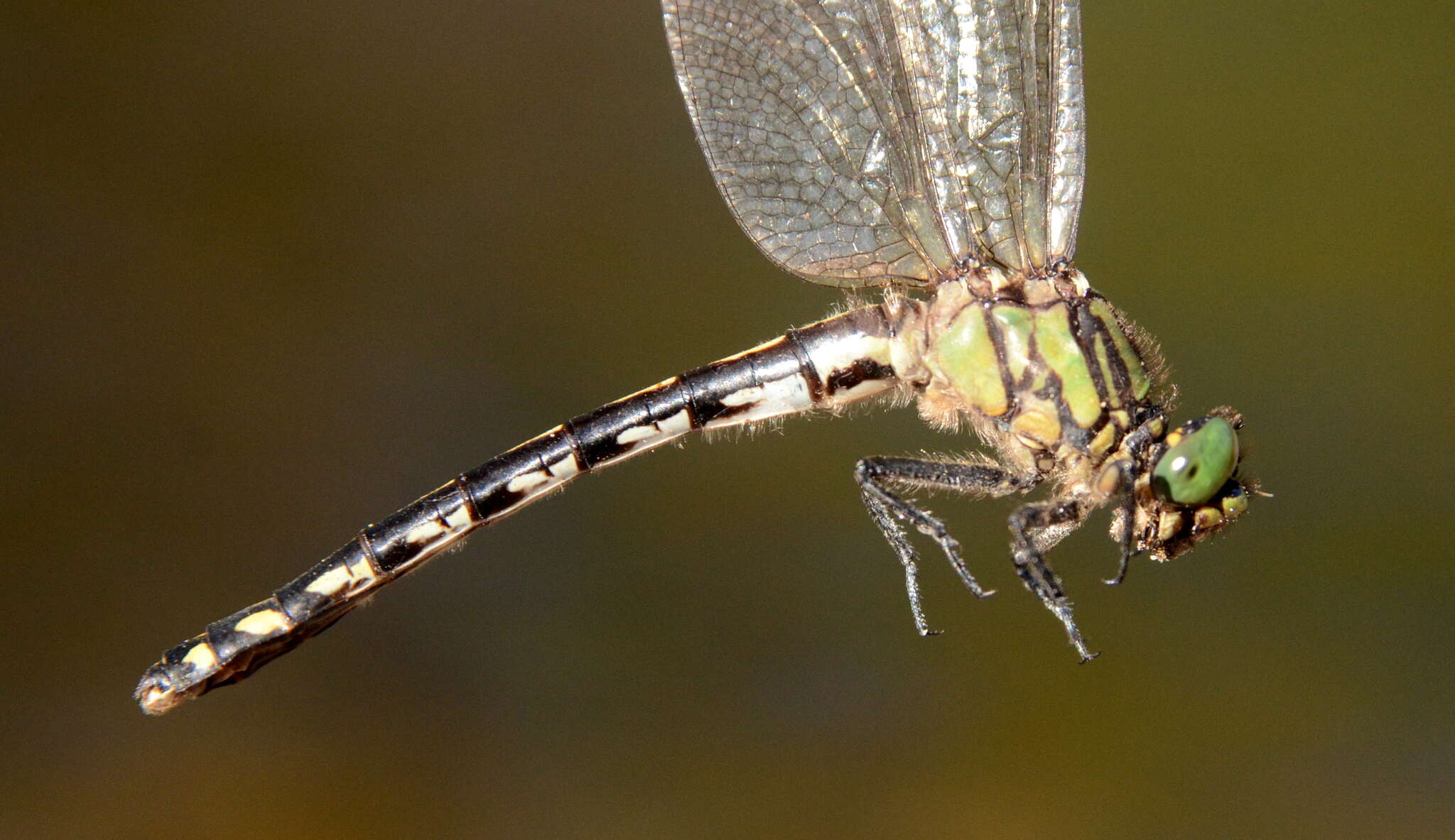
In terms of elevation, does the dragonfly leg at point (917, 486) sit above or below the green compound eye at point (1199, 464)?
above

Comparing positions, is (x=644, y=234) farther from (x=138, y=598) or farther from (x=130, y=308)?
(x=138, y=598)

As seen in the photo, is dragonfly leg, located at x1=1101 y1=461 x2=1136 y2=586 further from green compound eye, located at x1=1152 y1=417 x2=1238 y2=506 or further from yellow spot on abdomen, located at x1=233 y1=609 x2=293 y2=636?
yellow spot on abdomen, located at x1=233 y1=609 x2=293 y2=636

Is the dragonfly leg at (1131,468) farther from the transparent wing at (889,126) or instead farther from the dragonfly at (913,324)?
the transparent wing at (889,126)

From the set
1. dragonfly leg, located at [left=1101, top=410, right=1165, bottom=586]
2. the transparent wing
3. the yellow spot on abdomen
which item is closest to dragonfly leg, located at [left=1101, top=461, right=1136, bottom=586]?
dragonfly leg, located at [left=1101, top=410, right=1165, bottom=586]

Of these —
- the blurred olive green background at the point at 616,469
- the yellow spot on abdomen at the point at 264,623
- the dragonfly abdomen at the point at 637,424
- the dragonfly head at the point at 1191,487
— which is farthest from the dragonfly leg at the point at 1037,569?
the blurred olive green background at the point at 616,469

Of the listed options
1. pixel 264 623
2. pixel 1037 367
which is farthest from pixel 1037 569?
pixel 264 623

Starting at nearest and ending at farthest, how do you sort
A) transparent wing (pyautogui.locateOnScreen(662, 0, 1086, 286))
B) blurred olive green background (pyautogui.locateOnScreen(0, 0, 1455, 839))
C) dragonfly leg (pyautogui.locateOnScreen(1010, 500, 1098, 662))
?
dragonfly leg (pyautogui.locateOnScreen(1010, 500, 1098, 662)) < transparent wing (pyautogui.locateOnScreen(662, 0, 1086, 286)) < blurred olive green background (pyautogui.locateOnScreen(0, 0, 1455, 839))
